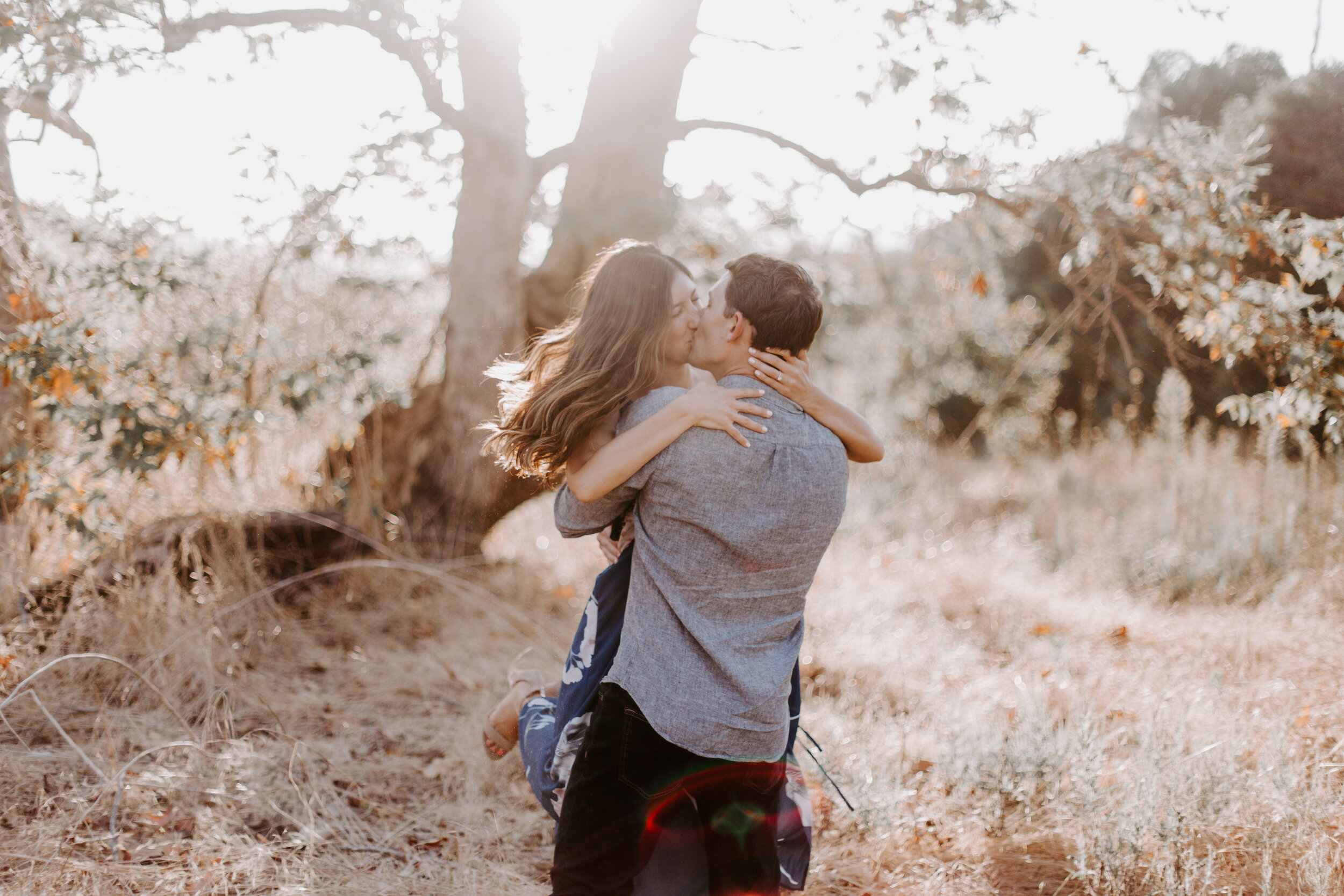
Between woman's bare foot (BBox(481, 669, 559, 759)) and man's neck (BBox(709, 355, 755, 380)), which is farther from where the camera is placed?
woman's bare foot (BBox(481, 669, 559, 759))

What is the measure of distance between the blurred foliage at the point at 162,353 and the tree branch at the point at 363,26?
845 millimetres

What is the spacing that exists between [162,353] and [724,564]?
3313mm

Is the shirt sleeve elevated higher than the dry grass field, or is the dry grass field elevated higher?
the shirt sleeve

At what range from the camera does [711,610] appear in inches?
72.3

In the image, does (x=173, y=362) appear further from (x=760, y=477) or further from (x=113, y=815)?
(x=760, y=477)

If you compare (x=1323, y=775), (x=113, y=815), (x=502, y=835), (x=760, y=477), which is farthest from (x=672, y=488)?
(x=1323, y=775)

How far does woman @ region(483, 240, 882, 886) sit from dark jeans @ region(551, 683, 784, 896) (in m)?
0.20

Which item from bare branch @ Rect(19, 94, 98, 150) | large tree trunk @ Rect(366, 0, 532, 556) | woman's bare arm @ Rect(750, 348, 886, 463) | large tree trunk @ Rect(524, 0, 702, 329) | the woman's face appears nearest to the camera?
woman's bare arm @ Rect(750, 348, 886, 463)

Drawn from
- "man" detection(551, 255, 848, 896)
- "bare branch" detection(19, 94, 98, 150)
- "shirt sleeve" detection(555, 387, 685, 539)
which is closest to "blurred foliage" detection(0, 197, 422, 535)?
"bare branch" detection(19, 94, 98, 150)

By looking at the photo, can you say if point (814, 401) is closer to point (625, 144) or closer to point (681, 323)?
point (681, 323)

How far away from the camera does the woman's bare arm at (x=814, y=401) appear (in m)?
1.85

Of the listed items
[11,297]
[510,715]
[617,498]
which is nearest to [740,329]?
[617,498]

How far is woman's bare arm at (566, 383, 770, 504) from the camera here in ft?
5.72

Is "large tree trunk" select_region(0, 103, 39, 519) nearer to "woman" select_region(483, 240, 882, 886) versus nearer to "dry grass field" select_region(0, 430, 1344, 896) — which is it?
"dry grass field" select_region(0, 430, 1344, 896)
